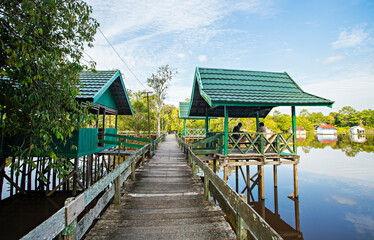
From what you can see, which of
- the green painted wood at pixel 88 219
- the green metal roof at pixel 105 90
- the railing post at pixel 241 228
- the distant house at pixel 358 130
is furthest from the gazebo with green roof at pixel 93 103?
the distant house at pixel 358 130

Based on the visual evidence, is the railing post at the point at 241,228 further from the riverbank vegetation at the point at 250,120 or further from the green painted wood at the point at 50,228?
the riverbank vegetation at the point at 250,120

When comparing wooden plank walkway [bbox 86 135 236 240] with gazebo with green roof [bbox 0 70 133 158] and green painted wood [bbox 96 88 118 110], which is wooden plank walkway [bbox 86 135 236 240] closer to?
gazebo with green roof [bbox 0 70 133 158]

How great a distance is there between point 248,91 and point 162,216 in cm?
736

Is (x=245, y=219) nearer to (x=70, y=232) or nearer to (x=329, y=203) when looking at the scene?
(x=70, y=232)

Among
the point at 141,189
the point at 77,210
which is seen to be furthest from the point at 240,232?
the point at 141,189

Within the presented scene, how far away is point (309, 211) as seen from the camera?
10.8 m

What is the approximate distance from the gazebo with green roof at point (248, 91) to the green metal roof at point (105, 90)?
15.0ft

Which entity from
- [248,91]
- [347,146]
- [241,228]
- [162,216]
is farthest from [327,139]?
[241,228]

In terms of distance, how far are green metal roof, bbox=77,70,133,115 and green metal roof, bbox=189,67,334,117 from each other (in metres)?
4.57

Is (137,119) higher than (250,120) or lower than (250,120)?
lower

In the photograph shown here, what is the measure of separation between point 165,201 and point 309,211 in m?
10.5

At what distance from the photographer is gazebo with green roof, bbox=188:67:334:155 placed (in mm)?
8227

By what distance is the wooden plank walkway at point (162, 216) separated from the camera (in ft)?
9.75

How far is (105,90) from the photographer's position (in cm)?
915
